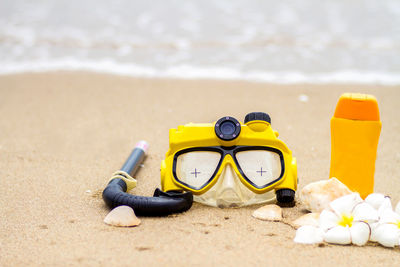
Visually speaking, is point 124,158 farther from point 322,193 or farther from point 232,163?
point 322,193

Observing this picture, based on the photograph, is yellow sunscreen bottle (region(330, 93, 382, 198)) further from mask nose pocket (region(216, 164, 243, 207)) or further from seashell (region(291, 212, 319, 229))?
mask nose pocket (region(216, 164, 243, 207))

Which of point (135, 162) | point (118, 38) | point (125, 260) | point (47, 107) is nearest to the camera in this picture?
point (125, 260)

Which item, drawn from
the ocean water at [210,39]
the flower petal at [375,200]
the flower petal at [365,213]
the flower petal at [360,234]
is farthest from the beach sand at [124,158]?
the ocean water at [210,39]

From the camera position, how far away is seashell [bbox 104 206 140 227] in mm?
2576

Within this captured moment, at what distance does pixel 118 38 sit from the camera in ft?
25.8

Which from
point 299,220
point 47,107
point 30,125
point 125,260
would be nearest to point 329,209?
point 299,220

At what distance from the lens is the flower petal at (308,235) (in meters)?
2.43

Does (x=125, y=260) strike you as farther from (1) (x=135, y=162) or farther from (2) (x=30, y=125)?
(2) (x=30, y=125)

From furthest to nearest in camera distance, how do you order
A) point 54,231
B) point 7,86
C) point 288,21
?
point 288,21 < point 7,86 < point 54,231

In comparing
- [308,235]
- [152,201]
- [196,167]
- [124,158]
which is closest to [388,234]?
[308,235]

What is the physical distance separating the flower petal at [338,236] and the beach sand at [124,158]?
0.12 feet

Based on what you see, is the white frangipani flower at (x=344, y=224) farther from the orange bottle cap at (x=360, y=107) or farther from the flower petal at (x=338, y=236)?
the orange bottle cap at (x=360, y=107)

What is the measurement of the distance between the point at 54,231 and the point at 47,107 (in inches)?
112

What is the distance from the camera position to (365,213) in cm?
246
